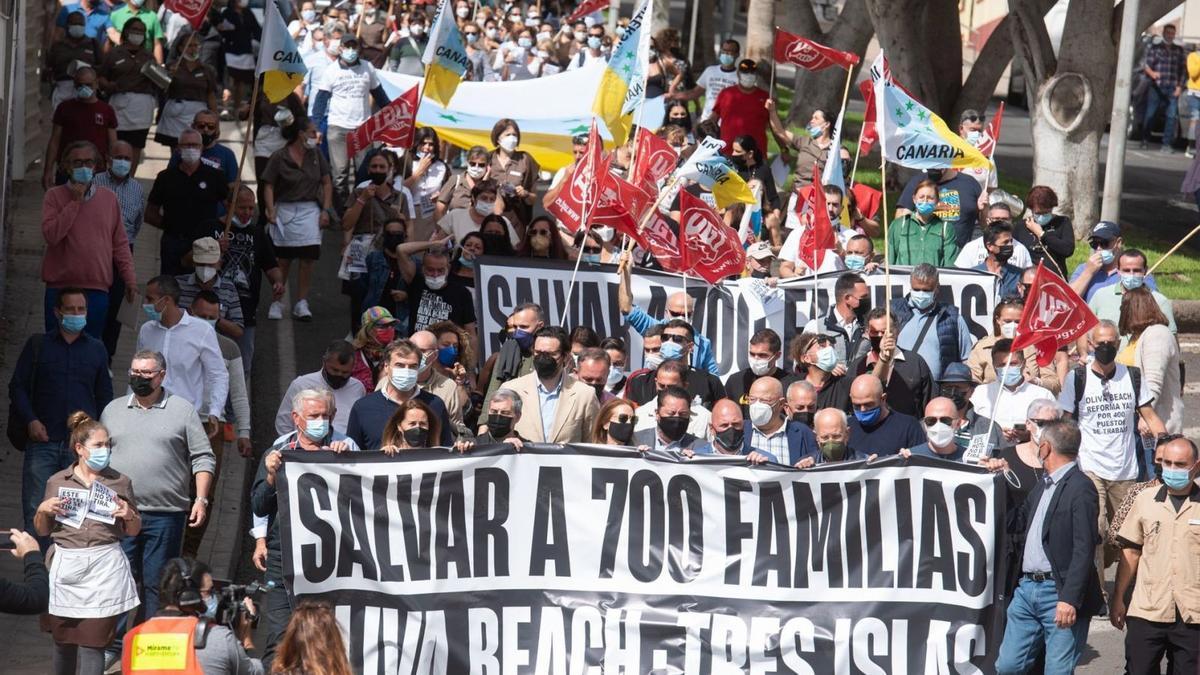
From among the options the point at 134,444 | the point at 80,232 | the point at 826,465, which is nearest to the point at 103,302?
the point at 80,232

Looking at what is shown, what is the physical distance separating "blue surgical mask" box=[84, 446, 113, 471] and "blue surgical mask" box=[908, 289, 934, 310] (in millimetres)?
5310

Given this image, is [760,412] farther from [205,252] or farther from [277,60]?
[277,60]

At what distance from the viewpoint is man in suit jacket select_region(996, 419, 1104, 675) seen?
905 cm

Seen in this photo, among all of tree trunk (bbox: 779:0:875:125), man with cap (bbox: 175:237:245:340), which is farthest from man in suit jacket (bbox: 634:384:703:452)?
tree trunk (bbox: 779:0:875:125)

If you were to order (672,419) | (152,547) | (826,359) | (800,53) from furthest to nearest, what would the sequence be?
(800,53) → (826,359) → (672,419) → (152,547)

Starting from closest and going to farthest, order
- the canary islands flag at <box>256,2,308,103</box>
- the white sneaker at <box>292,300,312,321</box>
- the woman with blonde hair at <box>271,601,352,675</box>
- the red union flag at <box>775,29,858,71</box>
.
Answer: the woman with blonde hair at <box>271,601,352,675</box> < the canary islands flag at <box>256,2,308,103</box> < the white sneaker at <box>292,300,312,321</box> < the red union flag at <box>775,29,858,71</box>

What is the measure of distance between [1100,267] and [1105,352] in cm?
231

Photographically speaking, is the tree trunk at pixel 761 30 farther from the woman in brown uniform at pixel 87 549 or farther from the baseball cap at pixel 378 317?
the woman in brown uniform at pixel 87 549

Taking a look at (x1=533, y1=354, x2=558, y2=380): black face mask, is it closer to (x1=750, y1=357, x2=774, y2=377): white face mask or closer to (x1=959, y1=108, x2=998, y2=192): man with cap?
(x1=750, y1=357, x2=774, y2=377): white face mask

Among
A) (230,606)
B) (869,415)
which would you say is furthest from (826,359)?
(230,606)

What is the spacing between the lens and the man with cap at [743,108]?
18609 mm

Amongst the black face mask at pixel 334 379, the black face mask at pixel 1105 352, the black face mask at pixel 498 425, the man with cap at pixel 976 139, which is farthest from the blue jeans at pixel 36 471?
the man with cap at pixel 976 139

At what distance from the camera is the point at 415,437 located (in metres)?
9.34

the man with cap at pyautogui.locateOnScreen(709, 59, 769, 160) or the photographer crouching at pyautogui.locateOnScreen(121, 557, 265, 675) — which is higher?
the man with cap at pyautogui.locateOnScreen(709, 59, 769, 160)
